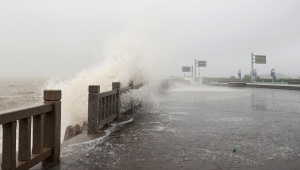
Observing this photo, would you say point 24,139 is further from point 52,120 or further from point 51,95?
point 51,95

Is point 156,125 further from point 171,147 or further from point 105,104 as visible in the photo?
point 171,147

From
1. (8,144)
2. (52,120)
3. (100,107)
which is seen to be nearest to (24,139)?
(8,144)

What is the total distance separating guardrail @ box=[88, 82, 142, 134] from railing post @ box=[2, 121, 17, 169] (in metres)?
2.42

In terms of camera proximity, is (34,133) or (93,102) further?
(93,102)

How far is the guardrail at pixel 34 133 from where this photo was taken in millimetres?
2225

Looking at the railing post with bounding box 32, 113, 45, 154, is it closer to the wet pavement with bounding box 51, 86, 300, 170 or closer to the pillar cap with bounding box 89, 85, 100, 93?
the wet pavement with bounding box 51, 86, 300, 170

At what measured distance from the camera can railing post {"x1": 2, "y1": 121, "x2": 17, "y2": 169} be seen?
2.20 meters

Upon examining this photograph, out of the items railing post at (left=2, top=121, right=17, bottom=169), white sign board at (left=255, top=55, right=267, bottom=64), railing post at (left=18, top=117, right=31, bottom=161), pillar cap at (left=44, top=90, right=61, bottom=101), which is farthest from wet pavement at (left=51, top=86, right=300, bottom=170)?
white sign board at (left=255, top=55, right=267, bottom=64)

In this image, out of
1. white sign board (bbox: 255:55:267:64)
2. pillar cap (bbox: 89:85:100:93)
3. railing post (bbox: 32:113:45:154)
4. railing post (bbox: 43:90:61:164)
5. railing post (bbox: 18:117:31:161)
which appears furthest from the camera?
white sign board (bbox: 255:55:267:64)

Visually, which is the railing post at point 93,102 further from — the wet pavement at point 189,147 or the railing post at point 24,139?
the railing post at point 24,139

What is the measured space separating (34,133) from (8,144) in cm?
52

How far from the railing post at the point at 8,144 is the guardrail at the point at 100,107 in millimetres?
2416

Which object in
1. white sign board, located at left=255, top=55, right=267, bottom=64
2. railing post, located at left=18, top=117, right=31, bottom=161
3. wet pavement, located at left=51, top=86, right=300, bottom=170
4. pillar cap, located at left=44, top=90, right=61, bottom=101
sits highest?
white sign board, located at left=255, top=55, right=267, bottom=64

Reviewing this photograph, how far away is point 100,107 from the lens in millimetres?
4922
